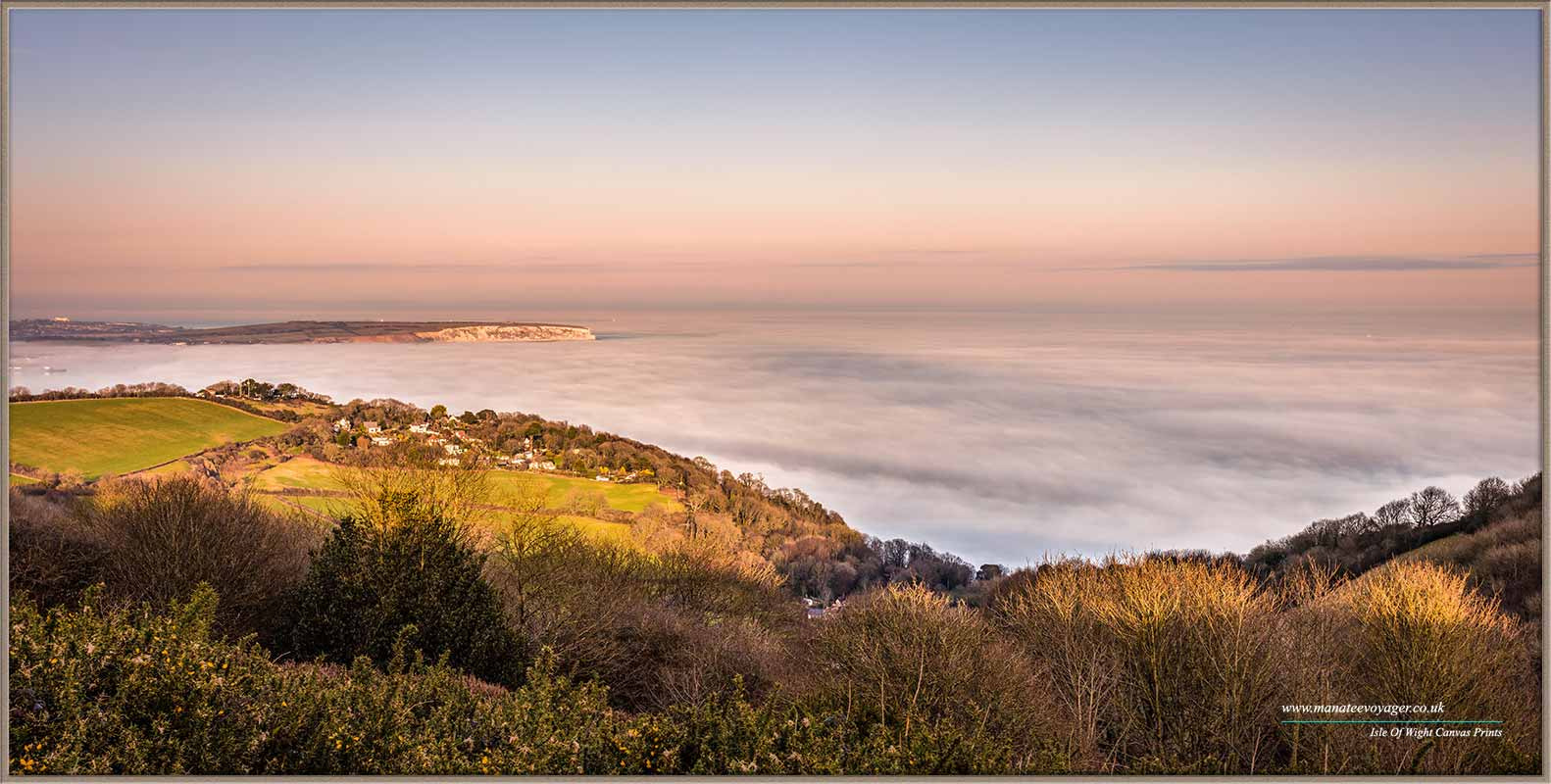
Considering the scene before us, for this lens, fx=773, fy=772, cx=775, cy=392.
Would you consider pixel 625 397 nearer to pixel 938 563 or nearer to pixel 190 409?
pixel 190 409

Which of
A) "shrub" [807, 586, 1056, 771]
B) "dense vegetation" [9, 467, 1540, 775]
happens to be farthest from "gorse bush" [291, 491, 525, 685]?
"shrub" [807, 586, 1056, 771]

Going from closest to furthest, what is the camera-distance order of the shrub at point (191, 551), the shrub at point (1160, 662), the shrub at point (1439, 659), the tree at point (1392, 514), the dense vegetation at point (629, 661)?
the dense vegetation at point (629, 661)
the shrub at point (1439, 659)
the shrub at point (1160, 662)
the shrub at point (191, 551)
the tree at point (1392, 514)

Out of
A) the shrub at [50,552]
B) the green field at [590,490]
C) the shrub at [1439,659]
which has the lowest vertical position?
the green field at [590,490]

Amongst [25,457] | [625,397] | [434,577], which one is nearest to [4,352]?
[25,457]

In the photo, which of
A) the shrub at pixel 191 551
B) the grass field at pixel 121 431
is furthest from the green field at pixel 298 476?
the shrub at pixel 191 551

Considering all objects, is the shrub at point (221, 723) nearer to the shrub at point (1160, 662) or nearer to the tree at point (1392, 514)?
the shrub at point (1160, 662)
